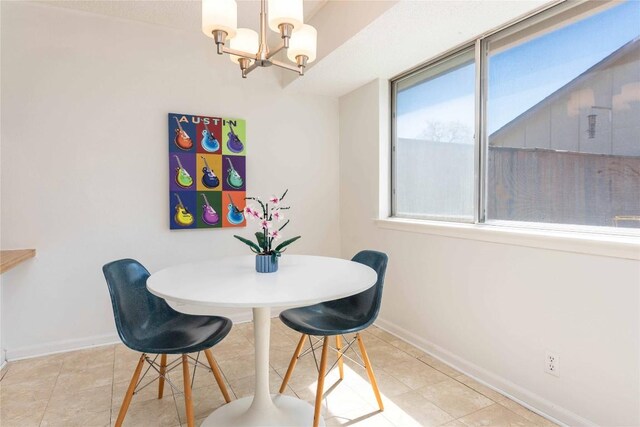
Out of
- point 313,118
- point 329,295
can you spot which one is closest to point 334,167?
point 313,118

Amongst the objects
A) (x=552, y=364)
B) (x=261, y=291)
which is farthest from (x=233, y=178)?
(x=552, y=364)

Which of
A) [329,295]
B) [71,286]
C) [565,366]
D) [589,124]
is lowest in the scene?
[565,366]

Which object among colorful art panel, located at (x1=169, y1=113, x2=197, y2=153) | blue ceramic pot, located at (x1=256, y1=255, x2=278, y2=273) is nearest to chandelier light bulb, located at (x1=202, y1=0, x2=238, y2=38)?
blue ceramic pot, located at (x1=256, y1=255, x2=278, y2=273)

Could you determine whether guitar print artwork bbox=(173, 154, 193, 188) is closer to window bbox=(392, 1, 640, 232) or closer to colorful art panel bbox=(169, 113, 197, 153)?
colorful art panel bbox=(169, 113, 197, 153)

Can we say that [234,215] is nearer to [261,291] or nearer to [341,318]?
[341,318]

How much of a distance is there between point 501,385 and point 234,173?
2.55 metres

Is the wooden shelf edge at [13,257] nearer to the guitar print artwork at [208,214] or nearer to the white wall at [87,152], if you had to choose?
the white wall at [87,152]

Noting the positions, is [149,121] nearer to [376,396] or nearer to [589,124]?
[376,396]

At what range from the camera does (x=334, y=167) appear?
373 centimetres

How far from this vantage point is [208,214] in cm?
314

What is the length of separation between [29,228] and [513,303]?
3321 millimetres

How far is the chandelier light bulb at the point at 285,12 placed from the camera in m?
1.51

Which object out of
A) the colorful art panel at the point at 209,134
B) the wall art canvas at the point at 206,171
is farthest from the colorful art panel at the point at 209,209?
the colorful art panel at the point at 209,134

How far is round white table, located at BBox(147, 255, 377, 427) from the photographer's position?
1.39 m
